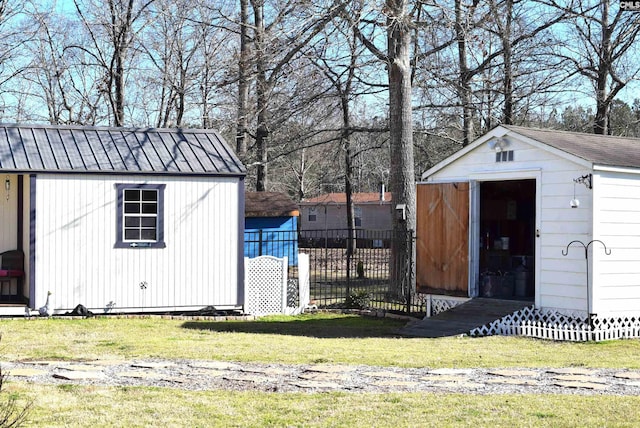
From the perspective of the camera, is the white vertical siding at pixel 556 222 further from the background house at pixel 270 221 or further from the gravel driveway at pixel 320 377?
the background house at pixel 270 221

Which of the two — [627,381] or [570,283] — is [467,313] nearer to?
[570,283]

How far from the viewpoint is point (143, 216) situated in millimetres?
16734

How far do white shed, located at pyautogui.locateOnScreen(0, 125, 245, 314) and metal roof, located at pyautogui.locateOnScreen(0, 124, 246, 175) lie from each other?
0.02m

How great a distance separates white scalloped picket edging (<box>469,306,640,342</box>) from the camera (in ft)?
45.4

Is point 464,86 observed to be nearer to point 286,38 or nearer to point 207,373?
point 286,38

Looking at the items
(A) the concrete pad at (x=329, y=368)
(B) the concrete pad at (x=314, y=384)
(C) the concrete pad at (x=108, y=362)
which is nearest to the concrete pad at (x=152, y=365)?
(C) the concrete pad at (x=108, y=362)

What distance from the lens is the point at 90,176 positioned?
53.6 ft

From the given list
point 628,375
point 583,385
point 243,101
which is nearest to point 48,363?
point 583,385

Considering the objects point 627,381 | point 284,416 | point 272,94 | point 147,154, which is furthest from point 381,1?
point 284,416

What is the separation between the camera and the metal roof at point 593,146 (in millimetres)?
13984

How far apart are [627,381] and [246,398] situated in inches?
169

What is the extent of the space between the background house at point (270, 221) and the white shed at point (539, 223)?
1055 cm

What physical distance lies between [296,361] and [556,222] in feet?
18.0

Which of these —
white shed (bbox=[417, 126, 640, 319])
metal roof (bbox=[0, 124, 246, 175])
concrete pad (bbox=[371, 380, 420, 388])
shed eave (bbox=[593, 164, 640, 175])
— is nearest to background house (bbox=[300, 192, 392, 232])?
metal roof (bbox=[0, 124, 246, 175])
